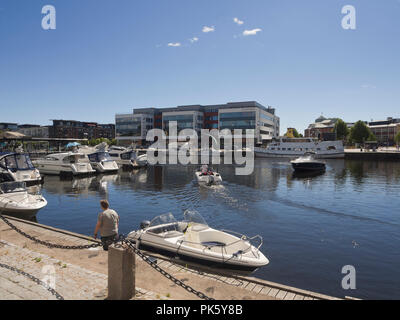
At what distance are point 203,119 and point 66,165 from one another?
279 feet

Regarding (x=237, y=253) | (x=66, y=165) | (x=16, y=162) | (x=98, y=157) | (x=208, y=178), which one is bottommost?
(x=237, y=253)

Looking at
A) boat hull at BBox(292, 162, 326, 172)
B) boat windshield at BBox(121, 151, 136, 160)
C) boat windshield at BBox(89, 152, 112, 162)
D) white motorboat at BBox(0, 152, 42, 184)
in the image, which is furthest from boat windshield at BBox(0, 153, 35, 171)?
boat hull at BBox(292, 162, 326, 172)

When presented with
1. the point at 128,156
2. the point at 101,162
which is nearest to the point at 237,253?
the point at 101,162

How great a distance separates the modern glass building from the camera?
110 metres

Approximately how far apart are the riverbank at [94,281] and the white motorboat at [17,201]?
31.6ft

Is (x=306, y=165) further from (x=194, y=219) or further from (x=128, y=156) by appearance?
(x=194, y=219)

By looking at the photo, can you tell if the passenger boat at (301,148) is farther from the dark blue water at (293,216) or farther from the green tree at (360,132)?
the dark blue water at (293,216)

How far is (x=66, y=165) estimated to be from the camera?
147 feet

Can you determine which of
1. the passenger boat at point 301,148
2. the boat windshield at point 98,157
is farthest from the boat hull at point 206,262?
the passenger boat at point 301,148

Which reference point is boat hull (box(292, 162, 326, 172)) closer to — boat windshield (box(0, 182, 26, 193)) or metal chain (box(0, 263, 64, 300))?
boat windshield (box(0, 182, 26, 193))

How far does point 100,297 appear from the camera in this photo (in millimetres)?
7105
